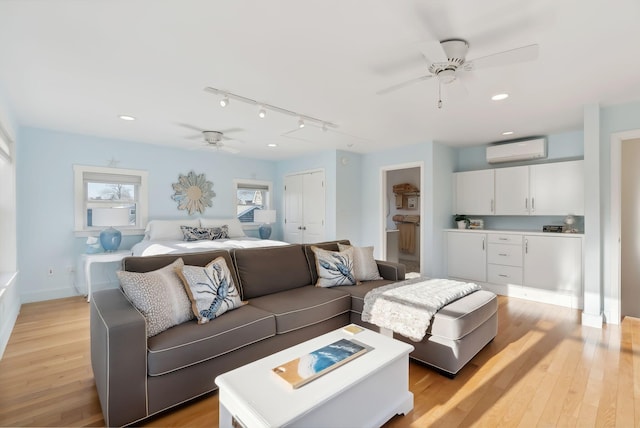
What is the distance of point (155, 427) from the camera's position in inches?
68.4

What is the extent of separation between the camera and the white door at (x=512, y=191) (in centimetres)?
455

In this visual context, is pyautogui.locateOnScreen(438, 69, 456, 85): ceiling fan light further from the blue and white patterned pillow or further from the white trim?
the blue and white patterned pillow

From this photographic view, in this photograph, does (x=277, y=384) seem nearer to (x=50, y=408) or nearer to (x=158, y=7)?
(x=50, y=408)

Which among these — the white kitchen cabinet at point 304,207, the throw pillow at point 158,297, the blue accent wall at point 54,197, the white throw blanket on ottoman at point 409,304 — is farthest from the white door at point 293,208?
the throw pillow at point 158,297

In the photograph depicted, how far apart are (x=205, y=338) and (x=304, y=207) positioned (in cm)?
429

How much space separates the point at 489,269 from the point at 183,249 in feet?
14.4

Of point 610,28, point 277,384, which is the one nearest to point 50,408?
point 277,384

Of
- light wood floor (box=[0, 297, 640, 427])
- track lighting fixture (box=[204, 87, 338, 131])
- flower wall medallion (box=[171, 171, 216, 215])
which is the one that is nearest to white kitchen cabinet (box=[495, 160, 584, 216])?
light wood floor (box=[0, 297, 640, 427])

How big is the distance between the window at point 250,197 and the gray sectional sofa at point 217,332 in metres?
3.38

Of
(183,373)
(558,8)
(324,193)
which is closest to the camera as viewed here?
(558,8)

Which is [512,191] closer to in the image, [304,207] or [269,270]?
[304,207]

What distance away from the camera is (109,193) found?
4852 millimetres

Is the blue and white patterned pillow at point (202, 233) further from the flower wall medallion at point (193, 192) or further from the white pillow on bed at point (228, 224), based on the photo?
the flower wall medallion at point (193, 192)

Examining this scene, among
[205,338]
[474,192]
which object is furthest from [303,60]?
[474,192]
